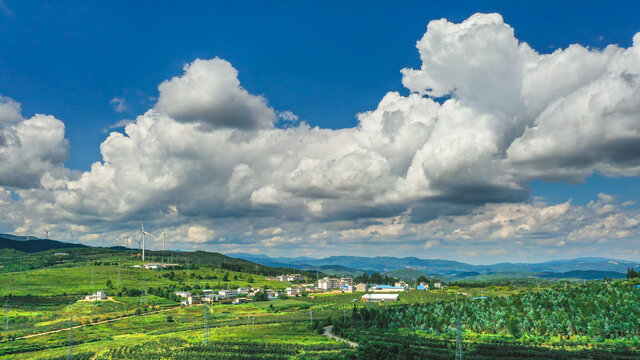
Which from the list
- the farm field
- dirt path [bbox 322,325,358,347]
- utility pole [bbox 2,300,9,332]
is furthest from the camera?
utility pole [bbox 2,300,9,332]

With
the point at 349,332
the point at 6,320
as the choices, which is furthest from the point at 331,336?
the point at 6,320

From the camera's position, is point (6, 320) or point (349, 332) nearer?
point (349, 332)

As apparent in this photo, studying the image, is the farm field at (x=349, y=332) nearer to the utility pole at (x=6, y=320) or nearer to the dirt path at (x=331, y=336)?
the utility pole at (x=6, y=320)

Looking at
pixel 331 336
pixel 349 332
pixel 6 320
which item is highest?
pixel 349 332

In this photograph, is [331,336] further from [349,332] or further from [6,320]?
[6,320]

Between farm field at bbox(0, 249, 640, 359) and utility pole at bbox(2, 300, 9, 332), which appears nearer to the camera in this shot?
farm field at bbox(0, 249, 640, 359)

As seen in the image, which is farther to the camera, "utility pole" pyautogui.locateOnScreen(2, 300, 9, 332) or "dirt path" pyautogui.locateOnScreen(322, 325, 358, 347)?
"utility pole" pyautogui.locateOnScreen(2, 300, 9, 332)

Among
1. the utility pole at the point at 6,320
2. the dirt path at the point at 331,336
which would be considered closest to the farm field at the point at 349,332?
the utility pole at the point at 6,320

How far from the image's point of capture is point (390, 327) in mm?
164750

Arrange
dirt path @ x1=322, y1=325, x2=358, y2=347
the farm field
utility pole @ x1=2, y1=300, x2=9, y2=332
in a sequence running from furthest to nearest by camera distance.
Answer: utility pole @ x1=2, y1=300, x2=9, y2=332, dirt path @ x1=322, y1=325, x2=358, y2=347, the farm field

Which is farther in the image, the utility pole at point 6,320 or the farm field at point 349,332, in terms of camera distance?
the utility pole at point 6,320

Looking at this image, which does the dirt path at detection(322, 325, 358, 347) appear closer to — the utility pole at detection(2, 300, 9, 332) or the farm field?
the farm field

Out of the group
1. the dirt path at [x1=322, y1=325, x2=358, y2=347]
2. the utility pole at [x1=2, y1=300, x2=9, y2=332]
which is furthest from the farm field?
the dirt path at [x1=322, y1=325, x2=358, y2=347]

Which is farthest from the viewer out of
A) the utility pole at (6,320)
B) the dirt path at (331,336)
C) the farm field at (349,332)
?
the utility pole at (6,320)
